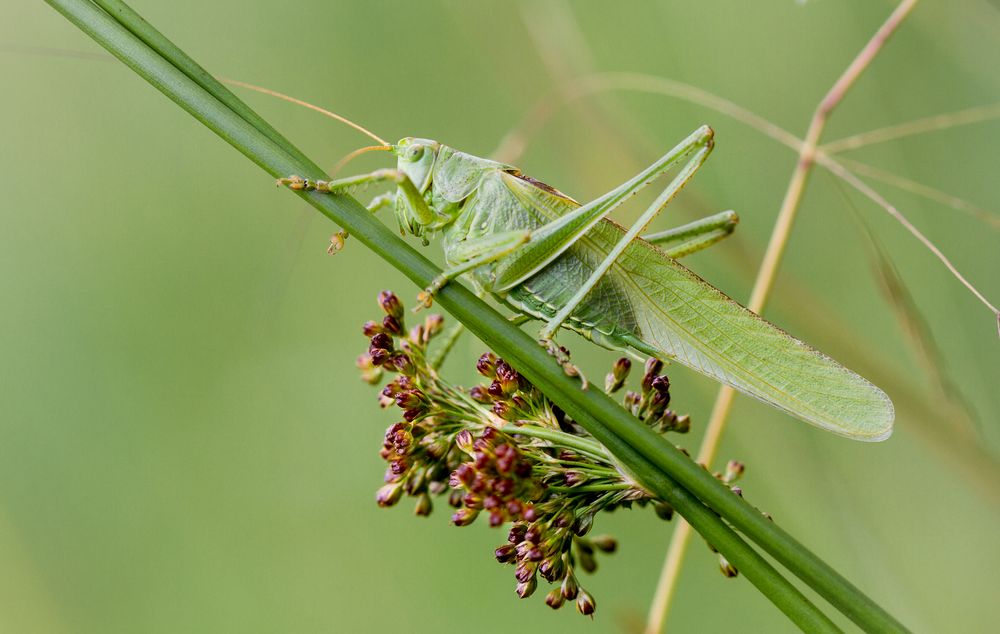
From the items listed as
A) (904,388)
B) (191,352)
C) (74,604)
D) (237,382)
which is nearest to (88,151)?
(191,352)

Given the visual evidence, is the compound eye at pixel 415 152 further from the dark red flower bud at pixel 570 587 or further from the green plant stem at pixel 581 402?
the dark red flower bud at pixel 570 587

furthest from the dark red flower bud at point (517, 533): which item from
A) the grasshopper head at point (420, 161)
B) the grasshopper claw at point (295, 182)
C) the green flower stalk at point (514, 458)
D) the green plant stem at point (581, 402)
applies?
the grasshopper head at point (420, 161)

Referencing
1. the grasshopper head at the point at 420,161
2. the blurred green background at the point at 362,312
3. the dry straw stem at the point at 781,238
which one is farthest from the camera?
the blurred green background at the point at 362,312

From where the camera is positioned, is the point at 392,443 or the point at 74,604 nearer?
the point at 392,443

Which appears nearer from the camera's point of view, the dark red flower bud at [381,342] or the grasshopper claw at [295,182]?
the grasshopper claw at [295,182]

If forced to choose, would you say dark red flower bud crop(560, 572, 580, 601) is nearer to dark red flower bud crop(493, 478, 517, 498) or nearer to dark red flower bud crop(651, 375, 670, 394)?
dark red flower bud crop(493, 478, 517, 498)

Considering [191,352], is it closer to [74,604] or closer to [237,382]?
[237,382]

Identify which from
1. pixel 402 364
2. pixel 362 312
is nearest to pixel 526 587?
pixel 402 364
